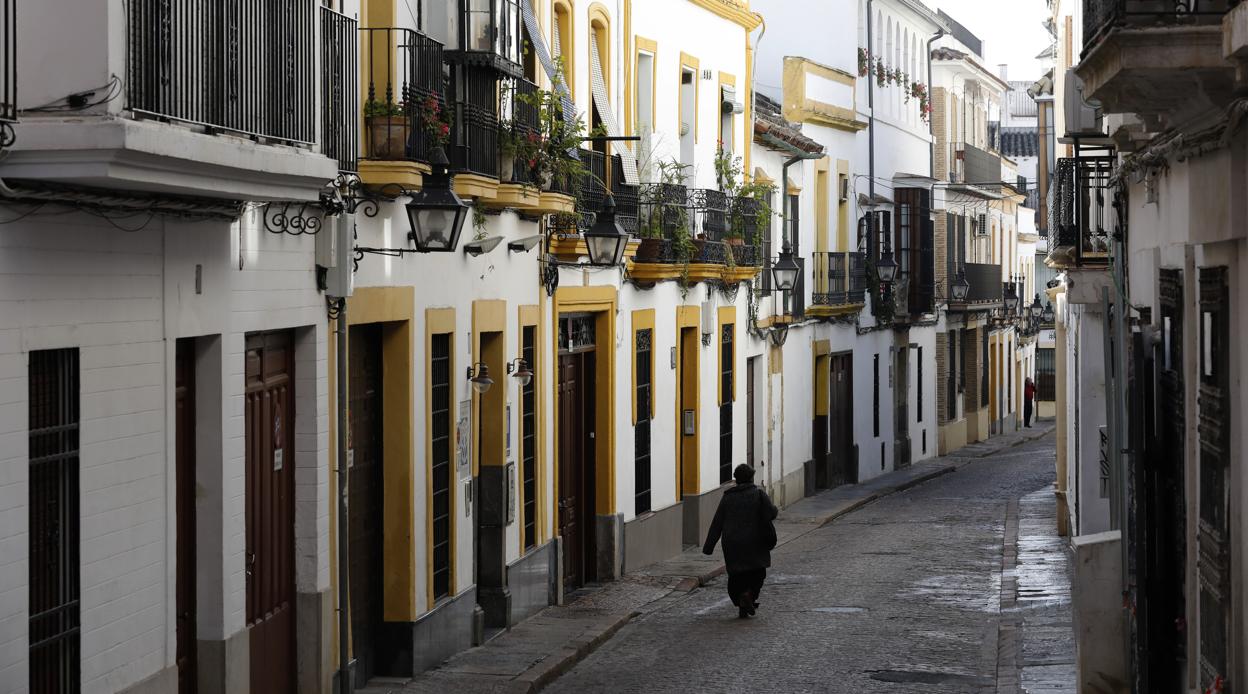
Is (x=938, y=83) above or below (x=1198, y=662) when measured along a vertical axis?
above

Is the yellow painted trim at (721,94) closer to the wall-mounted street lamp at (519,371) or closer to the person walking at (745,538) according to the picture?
the person walking at (745,538)

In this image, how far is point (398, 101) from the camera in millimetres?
12430

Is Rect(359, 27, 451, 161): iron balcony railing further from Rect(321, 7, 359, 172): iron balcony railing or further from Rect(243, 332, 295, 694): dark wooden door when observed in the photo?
Rect(243, 332, 295, 694): dark wooden door

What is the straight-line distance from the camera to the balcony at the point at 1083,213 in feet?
47.7

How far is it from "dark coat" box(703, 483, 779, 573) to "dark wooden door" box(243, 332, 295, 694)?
6063 mm

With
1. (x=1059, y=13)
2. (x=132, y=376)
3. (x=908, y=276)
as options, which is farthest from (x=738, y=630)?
(x=908, y=276)

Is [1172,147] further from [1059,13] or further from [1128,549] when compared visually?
[1059,13]

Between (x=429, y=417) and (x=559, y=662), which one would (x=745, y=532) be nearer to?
(x=559, y=662)

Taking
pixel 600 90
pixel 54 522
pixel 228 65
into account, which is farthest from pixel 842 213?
pixel 54 522

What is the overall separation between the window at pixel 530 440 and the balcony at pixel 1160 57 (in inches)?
349

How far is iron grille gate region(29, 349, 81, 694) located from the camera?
7973 mm

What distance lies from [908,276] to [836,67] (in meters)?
5.66

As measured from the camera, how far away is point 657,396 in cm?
2147

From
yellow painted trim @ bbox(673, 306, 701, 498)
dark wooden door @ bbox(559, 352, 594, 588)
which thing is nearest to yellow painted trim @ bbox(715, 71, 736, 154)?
yellow painted trim @ bbox(673, 306, 701, 498)
